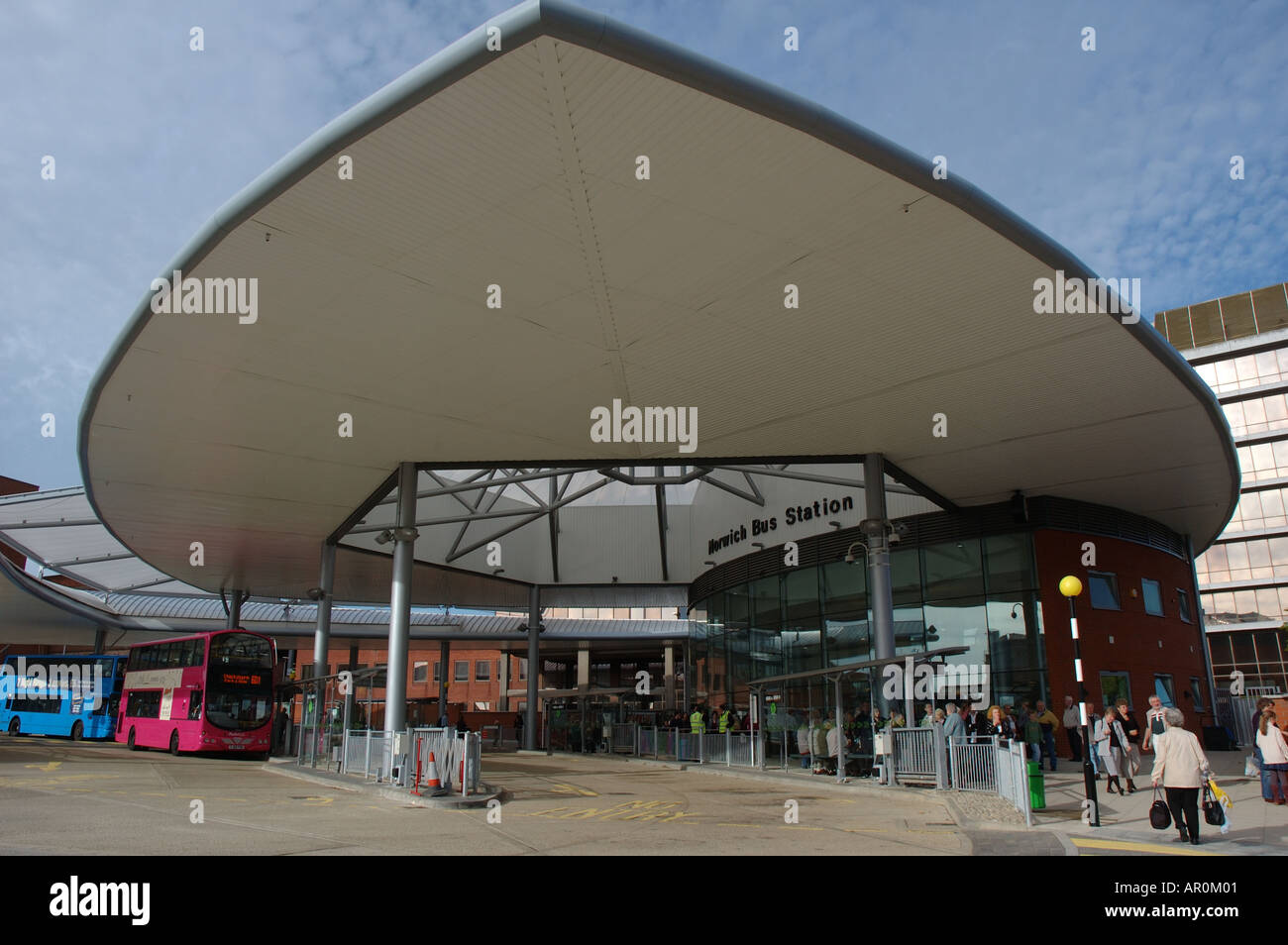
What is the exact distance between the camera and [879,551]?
20719 millimetres

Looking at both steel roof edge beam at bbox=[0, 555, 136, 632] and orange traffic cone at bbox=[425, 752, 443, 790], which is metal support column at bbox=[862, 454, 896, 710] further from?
steel roof edge beam at bbox=[0, 555, 136, 632]

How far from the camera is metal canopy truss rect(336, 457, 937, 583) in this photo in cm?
2675

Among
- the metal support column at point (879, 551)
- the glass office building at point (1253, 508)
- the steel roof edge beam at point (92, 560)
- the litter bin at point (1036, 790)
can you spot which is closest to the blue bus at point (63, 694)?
the steel roof edge beam at point (92, 560)

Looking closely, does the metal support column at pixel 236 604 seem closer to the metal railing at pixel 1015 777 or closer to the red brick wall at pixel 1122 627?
the red brick wall at pixel 1122 627

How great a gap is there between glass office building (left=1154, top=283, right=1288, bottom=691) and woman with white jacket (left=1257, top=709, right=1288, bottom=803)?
194ft

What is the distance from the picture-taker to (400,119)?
9805 mm

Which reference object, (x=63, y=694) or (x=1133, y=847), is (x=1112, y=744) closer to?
(x=1133, y=847)

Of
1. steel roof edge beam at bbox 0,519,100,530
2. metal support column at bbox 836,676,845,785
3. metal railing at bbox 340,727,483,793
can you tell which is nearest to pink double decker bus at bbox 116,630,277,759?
steel roof edge beam at bbox 0,519,100,530

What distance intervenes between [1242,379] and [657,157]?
247ft

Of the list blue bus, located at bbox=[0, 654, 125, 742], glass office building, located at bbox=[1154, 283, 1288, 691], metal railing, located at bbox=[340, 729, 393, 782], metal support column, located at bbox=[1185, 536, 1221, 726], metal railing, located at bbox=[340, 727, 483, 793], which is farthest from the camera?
glass office building, located at bbox=[1154, 283, 1288, 691]

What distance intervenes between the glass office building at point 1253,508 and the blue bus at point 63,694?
6734cm

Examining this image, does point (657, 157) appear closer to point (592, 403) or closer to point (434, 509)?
point (592, 403)

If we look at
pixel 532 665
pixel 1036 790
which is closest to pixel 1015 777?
pixel 1036 790
